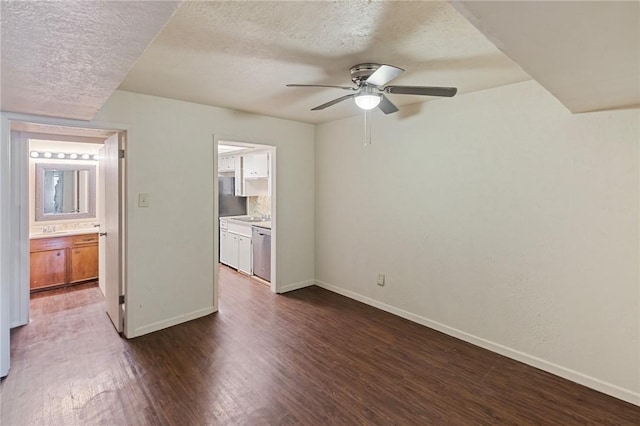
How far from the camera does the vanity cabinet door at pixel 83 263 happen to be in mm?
4523

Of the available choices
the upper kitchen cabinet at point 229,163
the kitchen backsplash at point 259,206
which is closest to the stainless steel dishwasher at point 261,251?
the kitchen backsplash at point 259,206

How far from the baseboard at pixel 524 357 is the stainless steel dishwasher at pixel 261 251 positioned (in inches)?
62.2

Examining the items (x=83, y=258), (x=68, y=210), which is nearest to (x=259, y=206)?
(x=83, y=258)

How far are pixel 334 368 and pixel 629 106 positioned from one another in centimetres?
279

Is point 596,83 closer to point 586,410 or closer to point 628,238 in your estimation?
point 628,238

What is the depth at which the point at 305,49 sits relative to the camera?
199 centimetres

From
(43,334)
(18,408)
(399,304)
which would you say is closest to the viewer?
(18,408)

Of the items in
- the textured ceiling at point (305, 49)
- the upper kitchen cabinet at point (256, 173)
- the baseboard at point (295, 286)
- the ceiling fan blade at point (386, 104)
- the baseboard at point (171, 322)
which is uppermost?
the textured ceiling at point (305, 49)

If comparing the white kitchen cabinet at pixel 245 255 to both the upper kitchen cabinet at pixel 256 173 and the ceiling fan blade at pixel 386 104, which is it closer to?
the upper kitchen cabinet at pixel 256 173

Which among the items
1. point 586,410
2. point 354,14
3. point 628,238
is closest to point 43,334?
point 354,14

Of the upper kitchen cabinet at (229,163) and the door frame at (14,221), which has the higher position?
the upper kitchen cabinet at (229,163)

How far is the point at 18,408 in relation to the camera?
2059 mm

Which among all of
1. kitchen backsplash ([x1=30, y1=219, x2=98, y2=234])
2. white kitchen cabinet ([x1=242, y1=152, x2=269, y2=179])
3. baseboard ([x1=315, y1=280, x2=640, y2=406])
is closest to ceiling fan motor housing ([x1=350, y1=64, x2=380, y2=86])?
baseboard ([x1=315, y1=280, x2=640, y2=406])

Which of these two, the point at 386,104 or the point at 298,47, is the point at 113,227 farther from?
the point at 386,104
